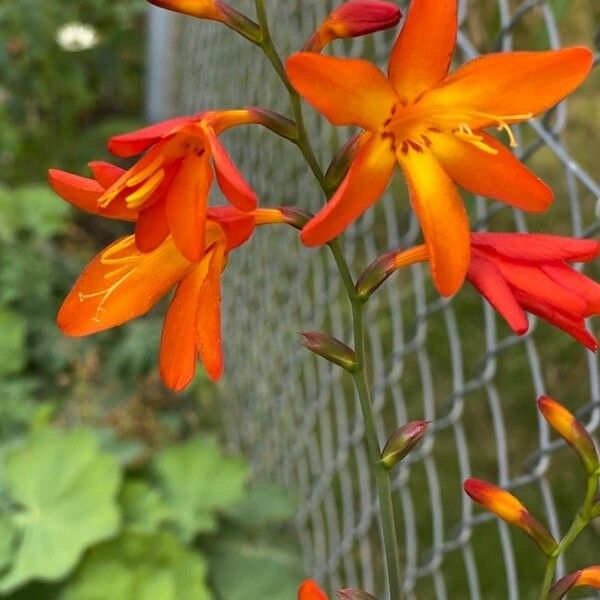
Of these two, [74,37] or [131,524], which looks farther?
[74,37]

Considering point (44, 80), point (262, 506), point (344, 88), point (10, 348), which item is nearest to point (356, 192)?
point (344, 88)

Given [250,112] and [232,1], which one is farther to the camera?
[232,1]

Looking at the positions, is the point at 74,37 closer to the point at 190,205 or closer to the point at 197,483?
the point at 197,483

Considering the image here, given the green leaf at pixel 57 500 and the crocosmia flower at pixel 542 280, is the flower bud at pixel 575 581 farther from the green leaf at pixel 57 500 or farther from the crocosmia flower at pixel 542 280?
the green leaf at pixel 57 500

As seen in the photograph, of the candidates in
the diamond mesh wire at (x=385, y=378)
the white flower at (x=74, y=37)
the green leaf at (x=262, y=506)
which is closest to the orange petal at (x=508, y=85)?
the diamond mesh wire at (x=385, y=378)

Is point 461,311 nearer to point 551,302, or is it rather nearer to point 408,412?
point 408,412

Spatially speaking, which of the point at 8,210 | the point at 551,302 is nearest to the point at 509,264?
the point at 551,302
